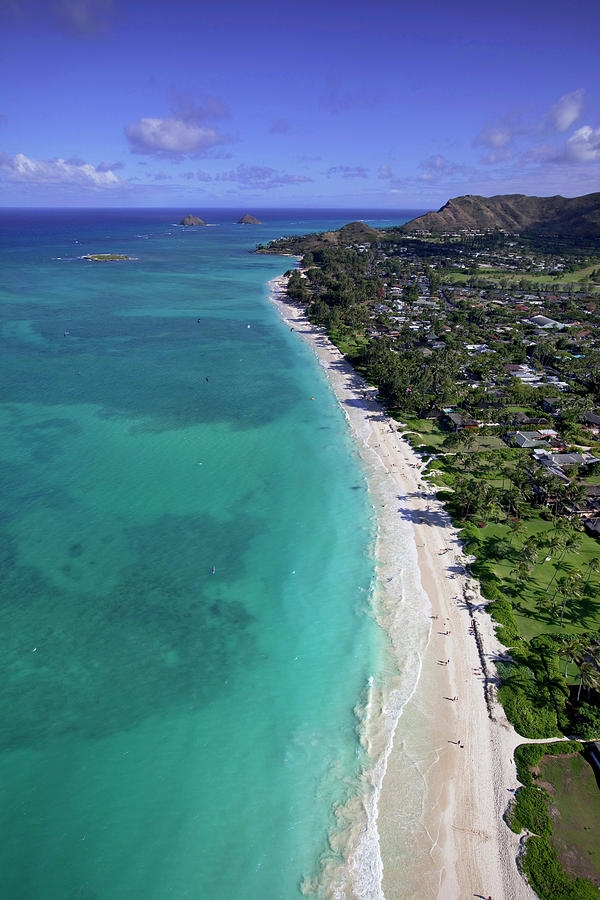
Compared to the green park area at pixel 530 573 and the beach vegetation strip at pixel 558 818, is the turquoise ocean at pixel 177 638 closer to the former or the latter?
the beach vegetation strip at pixel 558 818

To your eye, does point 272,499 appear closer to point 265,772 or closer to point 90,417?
point 265,772

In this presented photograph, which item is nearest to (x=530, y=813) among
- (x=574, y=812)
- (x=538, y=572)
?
(x=574, y=812)

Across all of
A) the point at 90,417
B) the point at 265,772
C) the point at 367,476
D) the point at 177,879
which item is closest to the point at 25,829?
the point at 177,879

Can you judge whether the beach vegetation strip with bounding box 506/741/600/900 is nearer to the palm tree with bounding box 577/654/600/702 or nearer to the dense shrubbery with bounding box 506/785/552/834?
the dense shrubbery with bounding box 506/785/552/834

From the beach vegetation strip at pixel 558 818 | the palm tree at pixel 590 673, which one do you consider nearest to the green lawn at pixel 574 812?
the beach vegetation strip at pixel 558 818

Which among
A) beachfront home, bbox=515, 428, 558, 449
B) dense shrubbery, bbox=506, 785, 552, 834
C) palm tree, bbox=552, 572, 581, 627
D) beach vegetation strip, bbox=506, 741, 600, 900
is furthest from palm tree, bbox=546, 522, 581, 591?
beachfront home, bbox=515, 428, 558, 449
